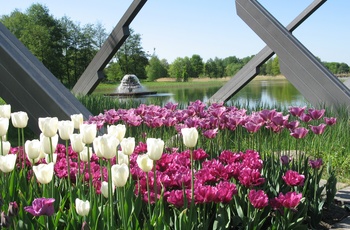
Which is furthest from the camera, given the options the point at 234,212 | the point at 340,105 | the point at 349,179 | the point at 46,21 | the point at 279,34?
the point at 46,21

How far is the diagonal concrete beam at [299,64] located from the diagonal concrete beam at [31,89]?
10.6 feet

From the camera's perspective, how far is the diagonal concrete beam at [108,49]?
356 inches

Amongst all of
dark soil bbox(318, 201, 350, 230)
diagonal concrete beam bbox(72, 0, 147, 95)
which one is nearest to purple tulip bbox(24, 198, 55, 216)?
dark soil bbox(318, 201, 350, 230)

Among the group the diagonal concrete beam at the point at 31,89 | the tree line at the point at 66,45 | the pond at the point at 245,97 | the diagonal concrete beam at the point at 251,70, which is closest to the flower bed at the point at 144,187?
the diagonal concrete beam at the point at 31,89

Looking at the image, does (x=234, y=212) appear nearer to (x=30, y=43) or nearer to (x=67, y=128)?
(x=67, y=128)

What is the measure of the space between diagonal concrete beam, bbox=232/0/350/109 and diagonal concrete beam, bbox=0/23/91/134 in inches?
127

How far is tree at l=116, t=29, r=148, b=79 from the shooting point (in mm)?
50250

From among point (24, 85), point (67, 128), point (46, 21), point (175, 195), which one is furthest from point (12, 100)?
point (46, 21)

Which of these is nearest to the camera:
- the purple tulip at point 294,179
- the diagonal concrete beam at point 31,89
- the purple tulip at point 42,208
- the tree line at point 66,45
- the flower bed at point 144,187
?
the purple tulip at point 42,208

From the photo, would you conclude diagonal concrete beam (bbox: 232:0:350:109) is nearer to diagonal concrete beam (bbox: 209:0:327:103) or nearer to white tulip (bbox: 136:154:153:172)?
diagonal concrete beam (bbox: 209:0:327:103)

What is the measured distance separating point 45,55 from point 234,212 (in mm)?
40861

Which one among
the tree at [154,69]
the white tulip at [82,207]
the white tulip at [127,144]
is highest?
the tree at [154,69]

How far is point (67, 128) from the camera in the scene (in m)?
2.27

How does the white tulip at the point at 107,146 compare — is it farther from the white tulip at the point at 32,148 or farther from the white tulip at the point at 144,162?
the white tulip at the point at 32,148
